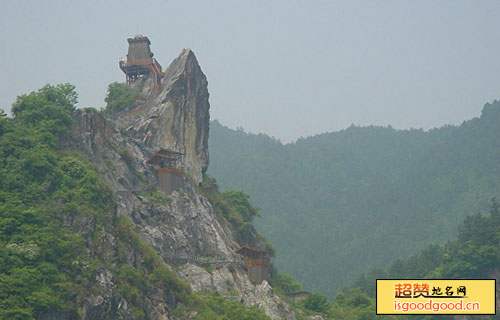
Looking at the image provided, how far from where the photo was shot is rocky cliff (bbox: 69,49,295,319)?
57.2 m

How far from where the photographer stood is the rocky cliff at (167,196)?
5722 centimetres

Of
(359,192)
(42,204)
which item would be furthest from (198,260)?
(359,192)

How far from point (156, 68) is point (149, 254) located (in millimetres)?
32227

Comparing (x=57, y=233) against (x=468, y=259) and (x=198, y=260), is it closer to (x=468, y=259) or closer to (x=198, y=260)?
(x=198, y=260)

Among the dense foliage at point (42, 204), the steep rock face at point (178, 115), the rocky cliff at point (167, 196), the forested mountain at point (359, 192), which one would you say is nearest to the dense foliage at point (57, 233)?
the dense foliage at point (42, 204)

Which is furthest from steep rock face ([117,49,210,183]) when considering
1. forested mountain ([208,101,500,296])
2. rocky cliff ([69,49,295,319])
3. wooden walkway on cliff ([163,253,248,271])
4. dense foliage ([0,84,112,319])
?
forested mountain ([208,101,500,296])

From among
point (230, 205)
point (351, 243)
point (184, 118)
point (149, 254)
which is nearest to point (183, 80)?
point (184, 118)

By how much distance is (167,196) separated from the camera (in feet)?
209

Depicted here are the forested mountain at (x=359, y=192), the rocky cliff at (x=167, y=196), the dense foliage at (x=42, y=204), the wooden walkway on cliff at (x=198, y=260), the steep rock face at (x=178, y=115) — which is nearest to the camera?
the dense foliage at (x=42, y=204)

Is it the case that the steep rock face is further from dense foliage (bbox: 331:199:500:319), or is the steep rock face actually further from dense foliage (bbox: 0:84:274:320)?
dense foliage (bbox: 331:199:500:319)

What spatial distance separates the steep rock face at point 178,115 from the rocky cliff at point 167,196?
0.32 ft

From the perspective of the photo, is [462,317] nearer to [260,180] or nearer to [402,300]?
[402,300]

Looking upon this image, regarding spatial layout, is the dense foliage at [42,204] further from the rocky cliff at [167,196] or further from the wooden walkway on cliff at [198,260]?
the wooden walkway on cliff at [198,260]

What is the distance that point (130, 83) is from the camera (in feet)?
263
